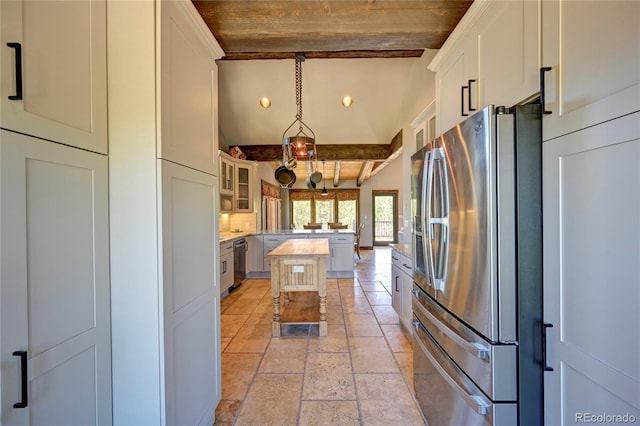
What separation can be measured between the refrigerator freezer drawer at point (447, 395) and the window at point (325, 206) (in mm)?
9336

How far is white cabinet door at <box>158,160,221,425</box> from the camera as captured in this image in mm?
1241

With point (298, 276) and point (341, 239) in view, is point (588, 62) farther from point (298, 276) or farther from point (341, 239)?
point (341, 239)

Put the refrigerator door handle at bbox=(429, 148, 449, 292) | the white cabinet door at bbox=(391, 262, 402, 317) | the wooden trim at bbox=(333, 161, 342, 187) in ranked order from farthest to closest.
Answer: the wooden trim at bbox=(333, 161, 342, 187), the white cabinet door at bbox=(391, 262, 402, 317), the refrigerator door handle at bbox=(429, 148, 449, 292)

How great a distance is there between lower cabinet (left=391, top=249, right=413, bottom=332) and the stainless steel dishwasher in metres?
2.76

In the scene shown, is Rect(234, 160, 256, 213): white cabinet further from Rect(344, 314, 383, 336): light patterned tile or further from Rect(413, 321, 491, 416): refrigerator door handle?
Rect(413, 321, 491, 416): refrigerator door handle

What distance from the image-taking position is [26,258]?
2.84 feet

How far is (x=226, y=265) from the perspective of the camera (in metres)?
4.42

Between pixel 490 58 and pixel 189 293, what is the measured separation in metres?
1.95

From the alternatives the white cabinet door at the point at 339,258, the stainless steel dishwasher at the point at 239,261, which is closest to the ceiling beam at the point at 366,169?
the white cabinet door at the point at 339,258

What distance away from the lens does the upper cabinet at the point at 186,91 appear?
124cm

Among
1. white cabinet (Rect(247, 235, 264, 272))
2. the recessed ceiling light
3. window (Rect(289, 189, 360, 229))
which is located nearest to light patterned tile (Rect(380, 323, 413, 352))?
white cabinet (Rect(247, 235, 264, 272))

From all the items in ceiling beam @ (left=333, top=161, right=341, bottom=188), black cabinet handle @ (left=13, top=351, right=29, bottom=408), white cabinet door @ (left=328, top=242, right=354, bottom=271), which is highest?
ceiling beam @ (left=333, top=161, right=341, bottom=188)

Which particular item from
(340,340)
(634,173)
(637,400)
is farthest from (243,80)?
(637,400)

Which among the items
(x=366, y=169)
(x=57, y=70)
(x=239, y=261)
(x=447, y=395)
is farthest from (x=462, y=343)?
(x=366, y=169)
